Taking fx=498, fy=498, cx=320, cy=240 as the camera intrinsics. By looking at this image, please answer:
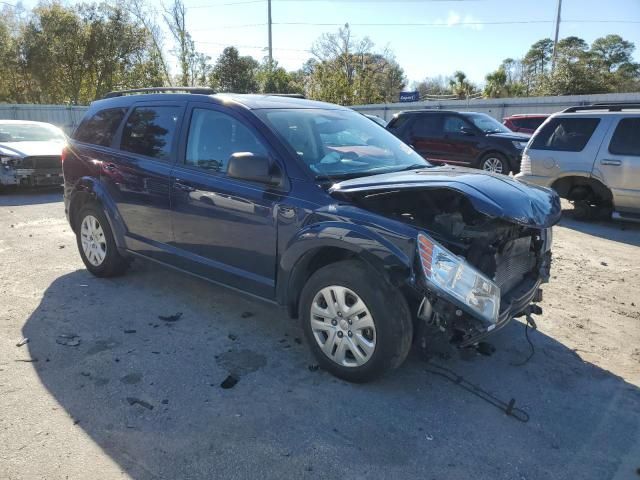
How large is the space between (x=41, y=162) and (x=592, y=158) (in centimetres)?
1086

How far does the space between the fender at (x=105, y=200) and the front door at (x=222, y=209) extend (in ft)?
3.05

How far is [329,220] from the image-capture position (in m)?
3.30

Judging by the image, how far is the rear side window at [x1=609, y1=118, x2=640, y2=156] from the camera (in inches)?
307

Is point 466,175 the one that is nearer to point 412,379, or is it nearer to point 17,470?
point 412,379

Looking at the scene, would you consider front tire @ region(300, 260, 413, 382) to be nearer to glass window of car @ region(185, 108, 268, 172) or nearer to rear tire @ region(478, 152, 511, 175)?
glass window of car @ region(185, 108, 268, 172)

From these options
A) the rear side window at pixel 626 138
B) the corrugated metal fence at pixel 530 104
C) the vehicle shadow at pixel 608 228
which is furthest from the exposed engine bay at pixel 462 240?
the corrugated metal fence at pixel 530 104

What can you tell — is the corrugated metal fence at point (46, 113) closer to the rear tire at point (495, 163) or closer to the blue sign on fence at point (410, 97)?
the rear tire at point (495, 163)

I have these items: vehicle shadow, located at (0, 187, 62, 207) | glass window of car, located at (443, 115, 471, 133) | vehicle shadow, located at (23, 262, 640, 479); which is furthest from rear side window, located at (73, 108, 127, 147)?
glass window of car, located at (443, 115, 471, 133)

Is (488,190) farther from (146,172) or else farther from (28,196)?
(28,196)

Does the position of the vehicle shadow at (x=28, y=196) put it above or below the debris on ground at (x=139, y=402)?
above

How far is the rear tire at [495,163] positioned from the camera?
39.3 ft

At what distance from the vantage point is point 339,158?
392 cm

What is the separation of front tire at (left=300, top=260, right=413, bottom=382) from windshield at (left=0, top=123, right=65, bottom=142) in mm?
11123

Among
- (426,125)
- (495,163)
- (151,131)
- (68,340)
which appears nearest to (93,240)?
(151,131)
